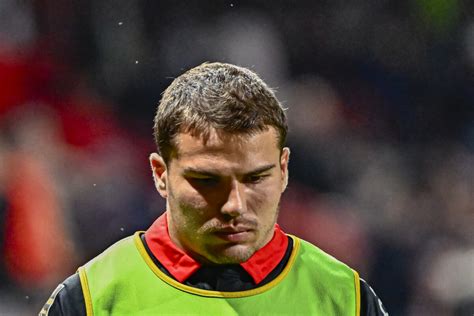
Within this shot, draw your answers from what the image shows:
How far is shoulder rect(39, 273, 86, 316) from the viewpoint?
2045 mm

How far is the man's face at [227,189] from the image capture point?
194cm

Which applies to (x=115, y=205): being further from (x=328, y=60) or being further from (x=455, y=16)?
(x=455, y=16)

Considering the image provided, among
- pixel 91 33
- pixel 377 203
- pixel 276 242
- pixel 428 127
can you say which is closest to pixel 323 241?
pixel 377 203

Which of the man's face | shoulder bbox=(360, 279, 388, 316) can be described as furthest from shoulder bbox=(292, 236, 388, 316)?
the man's face

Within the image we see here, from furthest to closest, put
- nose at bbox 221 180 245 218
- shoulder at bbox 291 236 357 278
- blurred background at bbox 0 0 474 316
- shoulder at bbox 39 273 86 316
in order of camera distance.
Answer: blurred background at bbox 0 0 474 316
shoulder at bbox 291 236 357 278
shoulder at bbox 39 273 86 316
nose at bbox 221 180 245 218

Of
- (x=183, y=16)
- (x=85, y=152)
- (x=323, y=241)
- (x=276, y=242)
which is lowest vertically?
(x=323, y=241)

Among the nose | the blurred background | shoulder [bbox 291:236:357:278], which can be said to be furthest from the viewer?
the blurred background

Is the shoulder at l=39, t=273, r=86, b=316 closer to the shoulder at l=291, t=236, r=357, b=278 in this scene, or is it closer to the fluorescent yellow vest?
the fluorescent yellow vest

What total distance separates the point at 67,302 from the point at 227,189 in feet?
1.47

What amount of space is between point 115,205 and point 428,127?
143cm

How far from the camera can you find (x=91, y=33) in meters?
4.12

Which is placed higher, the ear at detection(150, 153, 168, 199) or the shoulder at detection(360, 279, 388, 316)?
the ear at detection(150, 153, 168, 199)

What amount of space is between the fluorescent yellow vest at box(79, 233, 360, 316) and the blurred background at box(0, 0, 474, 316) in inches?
69.1

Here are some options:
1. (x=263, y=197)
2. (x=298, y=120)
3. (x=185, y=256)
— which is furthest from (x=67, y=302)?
(x=298, y=120)
